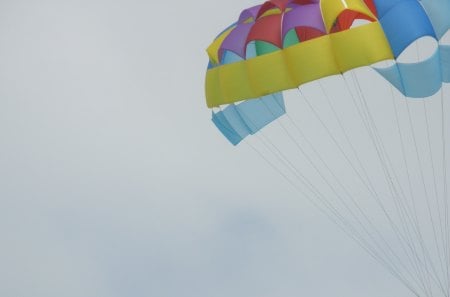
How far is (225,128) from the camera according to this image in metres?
28.1

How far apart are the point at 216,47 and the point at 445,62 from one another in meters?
6.40

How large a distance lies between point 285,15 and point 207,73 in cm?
339

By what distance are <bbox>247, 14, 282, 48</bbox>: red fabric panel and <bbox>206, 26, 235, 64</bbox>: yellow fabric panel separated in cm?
150

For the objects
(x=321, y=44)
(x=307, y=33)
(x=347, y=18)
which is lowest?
→ (x=321, y=44)

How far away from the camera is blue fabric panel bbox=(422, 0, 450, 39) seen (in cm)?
2484

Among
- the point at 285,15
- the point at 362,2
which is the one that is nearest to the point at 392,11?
the point at 362,2

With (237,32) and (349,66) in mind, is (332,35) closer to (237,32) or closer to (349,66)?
(349,66)

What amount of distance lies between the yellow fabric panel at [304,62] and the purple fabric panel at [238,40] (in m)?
0.43

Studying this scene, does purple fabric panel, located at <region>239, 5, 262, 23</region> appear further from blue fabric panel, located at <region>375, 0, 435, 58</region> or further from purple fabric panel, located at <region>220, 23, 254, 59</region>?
blue fabric panel, located at <region>375, 0, 435, 58</region>

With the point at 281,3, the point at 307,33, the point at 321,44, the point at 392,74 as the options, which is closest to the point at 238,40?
the point at 281,3

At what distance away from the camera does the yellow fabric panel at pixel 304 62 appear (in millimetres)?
24312

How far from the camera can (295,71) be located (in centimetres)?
2502

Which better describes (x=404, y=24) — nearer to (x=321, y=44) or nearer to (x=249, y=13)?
(x=321, y=44)

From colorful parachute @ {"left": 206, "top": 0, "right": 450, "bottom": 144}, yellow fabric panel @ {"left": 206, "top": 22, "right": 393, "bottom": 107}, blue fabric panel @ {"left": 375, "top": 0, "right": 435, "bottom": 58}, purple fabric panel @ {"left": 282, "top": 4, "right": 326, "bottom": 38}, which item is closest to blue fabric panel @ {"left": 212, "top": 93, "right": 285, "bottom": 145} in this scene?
colorful parachute @ {"left": 206, "top": 0, "right": 450, "bottom": 144}
